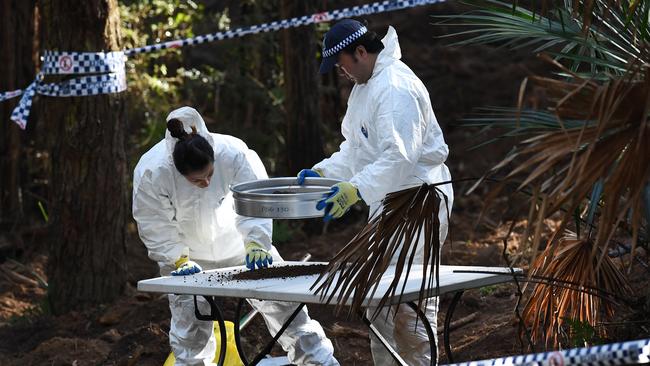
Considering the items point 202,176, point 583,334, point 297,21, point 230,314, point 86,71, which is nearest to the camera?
point 583,334

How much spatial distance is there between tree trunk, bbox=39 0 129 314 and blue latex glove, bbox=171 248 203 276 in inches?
97.8

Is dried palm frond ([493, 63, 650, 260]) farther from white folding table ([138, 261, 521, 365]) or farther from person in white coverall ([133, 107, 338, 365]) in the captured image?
person in white coverall ([133, 107, 338, 365])

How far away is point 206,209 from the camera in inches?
231

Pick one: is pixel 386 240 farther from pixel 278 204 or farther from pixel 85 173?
pixel 85 173

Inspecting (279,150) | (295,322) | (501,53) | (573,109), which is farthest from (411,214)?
(501,53)

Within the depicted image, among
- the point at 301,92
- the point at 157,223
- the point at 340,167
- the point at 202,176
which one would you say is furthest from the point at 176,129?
the point at 301,92

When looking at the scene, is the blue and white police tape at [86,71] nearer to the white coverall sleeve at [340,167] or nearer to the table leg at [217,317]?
the white coverall sleeve at [340,167]

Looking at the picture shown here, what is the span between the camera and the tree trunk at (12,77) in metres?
11.3

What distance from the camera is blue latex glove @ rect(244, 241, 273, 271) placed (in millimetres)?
5555

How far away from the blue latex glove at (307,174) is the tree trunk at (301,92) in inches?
183

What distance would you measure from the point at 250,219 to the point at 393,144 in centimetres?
100

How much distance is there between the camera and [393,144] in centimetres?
511

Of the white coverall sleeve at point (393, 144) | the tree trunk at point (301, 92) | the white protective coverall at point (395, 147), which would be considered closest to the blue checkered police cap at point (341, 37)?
the white protective coverall at point (395, 147)

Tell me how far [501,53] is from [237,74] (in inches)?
218
